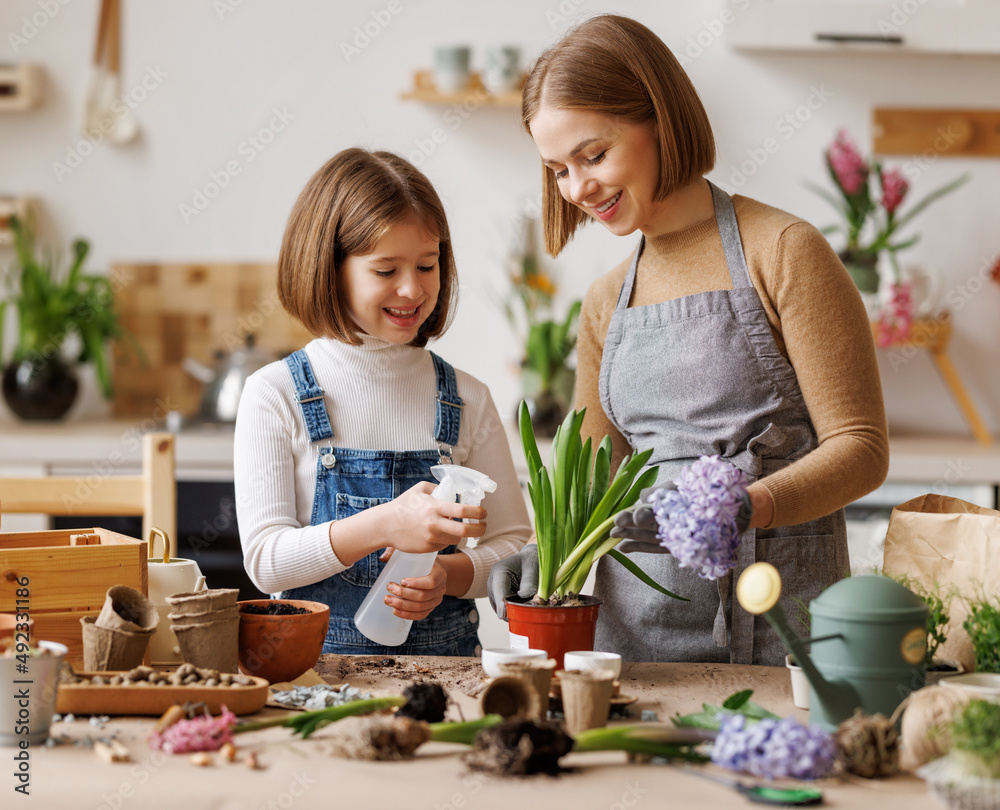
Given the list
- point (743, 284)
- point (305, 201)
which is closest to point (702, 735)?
point (743, 284)

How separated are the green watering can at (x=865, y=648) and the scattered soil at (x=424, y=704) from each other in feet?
0.90

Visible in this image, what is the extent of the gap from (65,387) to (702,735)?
2.54m

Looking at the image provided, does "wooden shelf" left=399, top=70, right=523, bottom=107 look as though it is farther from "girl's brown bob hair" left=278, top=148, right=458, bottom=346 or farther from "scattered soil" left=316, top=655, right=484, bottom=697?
"scattered soil" left=316, top=655, right=484, bottom=697

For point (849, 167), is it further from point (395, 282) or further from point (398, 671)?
point (398, 671)

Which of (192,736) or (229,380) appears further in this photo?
(229,380)

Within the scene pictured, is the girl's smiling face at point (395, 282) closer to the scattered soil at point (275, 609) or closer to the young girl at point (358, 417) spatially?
the young girl at point (358, 417)

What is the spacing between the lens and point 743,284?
4.16 ft

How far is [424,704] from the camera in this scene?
2.88 feet

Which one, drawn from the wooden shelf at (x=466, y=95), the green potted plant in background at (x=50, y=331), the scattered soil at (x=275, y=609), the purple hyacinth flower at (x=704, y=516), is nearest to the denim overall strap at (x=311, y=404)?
the scattered soil at (x=275, y=609)

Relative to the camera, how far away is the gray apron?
1264 millimetres

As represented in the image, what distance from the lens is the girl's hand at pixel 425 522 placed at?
1.12 m

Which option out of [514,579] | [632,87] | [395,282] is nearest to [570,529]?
[514,579]

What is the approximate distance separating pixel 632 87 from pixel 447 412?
0.50m

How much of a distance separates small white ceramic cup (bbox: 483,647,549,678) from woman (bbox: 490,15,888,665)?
117 millimetres
